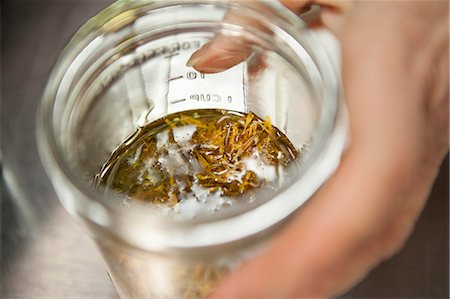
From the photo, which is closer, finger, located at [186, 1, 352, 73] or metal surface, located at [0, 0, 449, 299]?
finger, located at [186, 1, 352, 73]

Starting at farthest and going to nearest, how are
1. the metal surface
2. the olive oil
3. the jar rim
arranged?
the metal surface → the olive oil → the jar rim

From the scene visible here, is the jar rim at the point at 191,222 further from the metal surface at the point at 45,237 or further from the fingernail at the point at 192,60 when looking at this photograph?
the metal surface at the point at 45,237

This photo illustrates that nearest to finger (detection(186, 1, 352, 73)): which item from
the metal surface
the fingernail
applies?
the fingernail

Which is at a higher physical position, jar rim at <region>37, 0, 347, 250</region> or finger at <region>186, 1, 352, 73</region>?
finger at <region>186, 1, 352, 73</region>

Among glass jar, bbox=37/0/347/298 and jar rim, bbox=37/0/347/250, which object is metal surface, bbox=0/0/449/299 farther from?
jar rim, bbox=37/0/347/250

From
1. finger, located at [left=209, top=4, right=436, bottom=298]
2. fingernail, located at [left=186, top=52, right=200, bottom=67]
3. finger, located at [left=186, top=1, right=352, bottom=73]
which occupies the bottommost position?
finger, located at [left=209, top=4, right=436, bottom=298]

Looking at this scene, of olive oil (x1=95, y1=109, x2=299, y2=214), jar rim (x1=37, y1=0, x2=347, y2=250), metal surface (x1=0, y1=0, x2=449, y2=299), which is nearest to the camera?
jar rim (x1=37, y1=0, x2=347, y2=250)

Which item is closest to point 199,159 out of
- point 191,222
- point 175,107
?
point 175,107

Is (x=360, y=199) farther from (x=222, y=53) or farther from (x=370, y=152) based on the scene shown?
(x=222, y=53)
